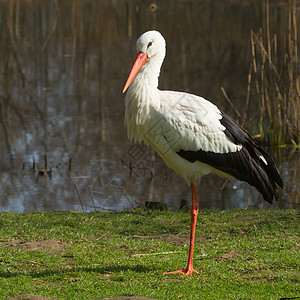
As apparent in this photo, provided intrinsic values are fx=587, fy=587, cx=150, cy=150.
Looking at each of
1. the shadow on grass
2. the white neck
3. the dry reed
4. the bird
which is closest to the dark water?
the dry reed

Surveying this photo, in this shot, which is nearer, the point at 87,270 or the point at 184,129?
the point at 87,270

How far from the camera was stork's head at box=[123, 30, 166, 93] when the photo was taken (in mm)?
5562

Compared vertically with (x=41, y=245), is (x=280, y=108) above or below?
above

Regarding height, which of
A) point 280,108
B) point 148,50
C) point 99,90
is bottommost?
point 99,90

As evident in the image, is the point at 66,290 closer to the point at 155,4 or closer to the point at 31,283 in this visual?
the point at 31,283

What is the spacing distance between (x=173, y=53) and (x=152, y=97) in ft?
A: 47.1

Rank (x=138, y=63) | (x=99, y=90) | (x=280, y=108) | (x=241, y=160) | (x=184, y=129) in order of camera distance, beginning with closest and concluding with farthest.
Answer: (x=184, y=129), (x=138, y=63), (x=241, y=160), (x=280, y=108), (x=99, y=90)

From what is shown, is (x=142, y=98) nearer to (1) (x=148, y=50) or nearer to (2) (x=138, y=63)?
(2) (x=138, y=63)

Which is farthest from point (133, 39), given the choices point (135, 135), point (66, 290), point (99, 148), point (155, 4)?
point (66, 290)

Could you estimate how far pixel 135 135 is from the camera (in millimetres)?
5699

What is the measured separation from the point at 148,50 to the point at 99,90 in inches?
405

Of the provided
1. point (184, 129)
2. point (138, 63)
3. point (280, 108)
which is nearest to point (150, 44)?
point (138, 63)

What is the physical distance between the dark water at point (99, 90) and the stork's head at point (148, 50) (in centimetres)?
311

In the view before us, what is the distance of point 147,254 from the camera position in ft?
18.8
